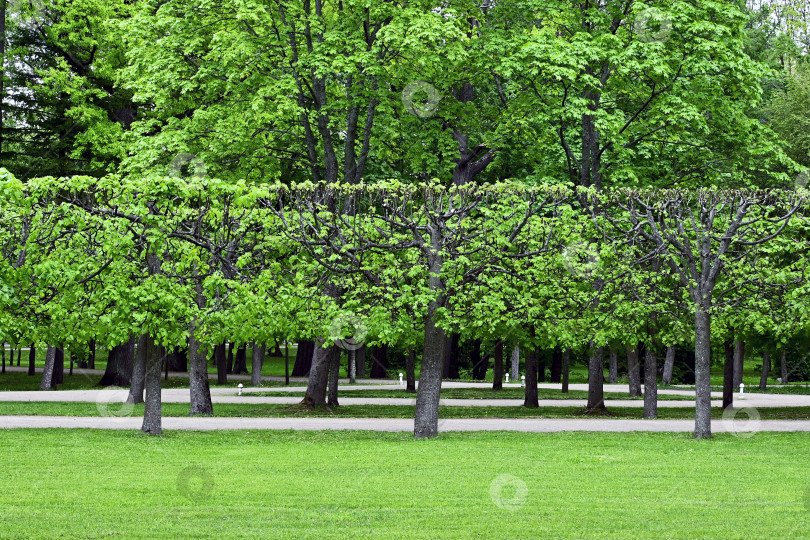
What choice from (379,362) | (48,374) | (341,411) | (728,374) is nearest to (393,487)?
(341,411)

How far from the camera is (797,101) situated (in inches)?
1308

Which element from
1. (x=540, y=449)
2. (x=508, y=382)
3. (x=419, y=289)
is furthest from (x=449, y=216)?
(x=508, y=382)

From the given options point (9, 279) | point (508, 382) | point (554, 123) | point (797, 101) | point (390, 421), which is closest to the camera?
point (9, 279)

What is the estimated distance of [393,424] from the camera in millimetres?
23469

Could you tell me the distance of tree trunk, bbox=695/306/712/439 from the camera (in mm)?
20328

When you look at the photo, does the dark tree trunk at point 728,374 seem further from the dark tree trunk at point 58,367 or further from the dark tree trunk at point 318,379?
the dark tree trunk at point 58,367

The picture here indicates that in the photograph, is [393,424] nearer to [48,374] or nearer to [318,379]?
[318,379]

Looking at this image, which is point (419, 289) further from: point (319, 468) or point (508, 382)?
point (508, 382)

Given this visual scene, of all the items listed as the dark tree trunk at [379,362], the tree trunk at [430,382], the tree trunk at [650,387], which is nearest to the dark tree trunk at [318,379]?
the tree trunk at [430,382]

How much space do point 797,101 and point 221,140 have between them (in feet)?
69.7

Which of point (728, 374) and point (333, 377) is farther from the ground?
point (728, 374)

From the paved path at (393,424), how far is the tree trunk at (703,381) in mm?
1714

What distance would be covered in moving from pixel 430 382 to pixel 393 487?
7.16m

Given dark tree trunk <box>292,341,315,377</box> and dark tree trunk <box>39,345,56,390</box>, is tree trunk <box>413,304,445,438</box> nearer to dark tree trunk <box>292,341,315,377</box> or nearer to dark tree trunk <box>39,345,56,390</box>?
dark tree trunk <box>39,345,56,390</box>
